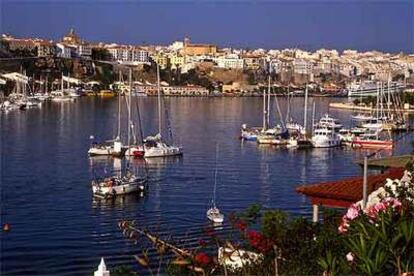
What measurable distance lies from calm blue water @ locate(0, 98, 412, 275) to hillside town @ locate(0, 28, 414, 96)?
82.7 ft

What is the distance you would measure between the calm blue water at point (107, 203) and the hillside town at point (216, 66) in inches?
993

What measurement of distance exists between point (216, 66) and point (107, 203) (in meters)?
44.6

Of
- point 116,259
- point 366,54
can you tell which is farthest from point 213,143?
point 366,54

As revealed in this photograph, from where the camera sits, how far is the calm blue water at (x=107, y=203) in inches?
243

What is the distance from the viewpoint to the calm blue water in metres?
6.18

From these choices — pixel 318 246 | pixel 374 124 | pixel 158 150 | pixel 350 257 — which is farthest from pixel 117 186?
pixel 374 124

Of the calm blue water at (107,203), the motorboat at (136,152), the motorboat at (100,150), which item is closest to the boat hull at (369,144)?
the calm blue water at (107,203)

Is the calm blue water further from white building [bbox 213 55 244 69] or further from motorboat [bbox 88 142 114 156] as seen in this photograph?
white building [bbox 213 55 244 69]

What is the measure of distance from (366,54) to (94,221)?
59.8 m

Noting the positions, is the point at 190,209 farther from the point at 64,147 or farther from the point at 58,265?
the point at 64,147

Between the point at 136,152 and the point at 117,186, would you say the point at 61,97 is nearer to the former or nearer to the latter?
the point at 136,152

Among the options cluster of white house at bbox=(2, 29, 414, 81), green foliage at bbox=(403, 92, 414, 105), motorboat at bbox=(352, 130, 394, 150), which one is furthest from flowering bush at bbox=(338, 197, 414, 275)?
cluster of white house at bbox=(2, 29, 414, 81)

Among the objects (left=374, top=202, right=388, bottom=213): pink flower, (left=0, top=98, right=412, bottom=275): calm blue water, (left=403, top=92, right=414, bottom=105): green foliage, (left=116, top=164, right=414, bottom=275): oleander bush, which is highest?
(left=374, top=202, right=388, bottom=213): pink flower

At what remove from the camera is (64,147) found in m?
13.9
